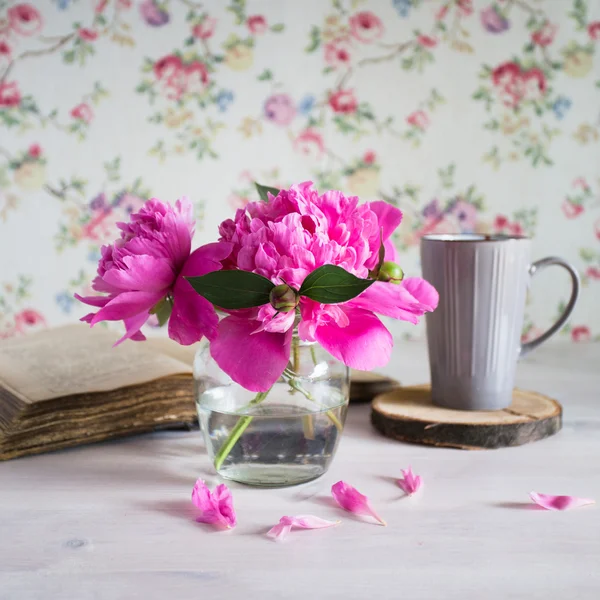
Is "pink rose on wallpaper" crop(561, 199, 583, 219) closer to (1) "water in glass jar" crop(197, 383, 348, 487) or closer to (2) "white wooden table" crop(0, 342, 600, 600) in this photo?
(2) "white wooden table" crop(0, 342, 600, 600)

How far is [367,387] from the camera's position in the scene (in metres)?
0.97

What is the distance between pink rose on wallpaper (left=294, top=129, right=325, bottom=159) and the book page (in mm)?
1036

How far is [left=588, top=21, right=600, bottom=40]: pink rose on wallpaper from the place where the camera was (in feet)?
6.23

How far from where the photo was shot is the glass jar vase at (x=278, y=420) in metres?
0.66

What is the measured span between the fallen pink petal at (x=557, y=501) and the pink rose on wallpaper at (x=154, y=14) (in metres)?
1.62

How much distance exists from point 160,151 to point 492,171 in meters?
0.83

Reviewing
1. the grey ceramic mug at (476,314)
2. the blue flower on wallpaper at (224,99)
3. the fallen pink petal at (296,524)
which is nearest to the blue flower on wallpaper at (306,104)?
the blue flower on wallpaper at (224,99)

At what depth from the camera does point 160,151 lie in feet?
6.48

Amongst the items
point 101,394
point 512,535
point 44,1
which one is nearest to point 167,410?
point 101,394

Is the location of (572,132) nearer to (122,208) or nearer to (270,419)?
(122,208)

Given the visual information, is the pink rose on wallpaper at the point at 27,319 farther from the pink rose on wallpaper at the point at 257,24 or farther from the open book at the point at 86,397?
the open book at the point at 86,397

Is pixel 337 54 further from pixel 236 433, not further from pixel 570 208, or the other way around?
pixel 236 433

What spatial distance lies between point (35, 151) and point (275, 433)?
1555 millimetres

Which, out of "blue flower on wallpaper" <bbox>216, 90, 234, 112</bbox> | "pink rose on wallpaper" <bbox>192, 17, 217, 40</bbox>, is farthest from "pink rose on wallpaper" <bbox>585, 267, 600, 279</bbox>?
"pink rose on wallpaper" <bbox>192, 17, 217, 40</bbox>
